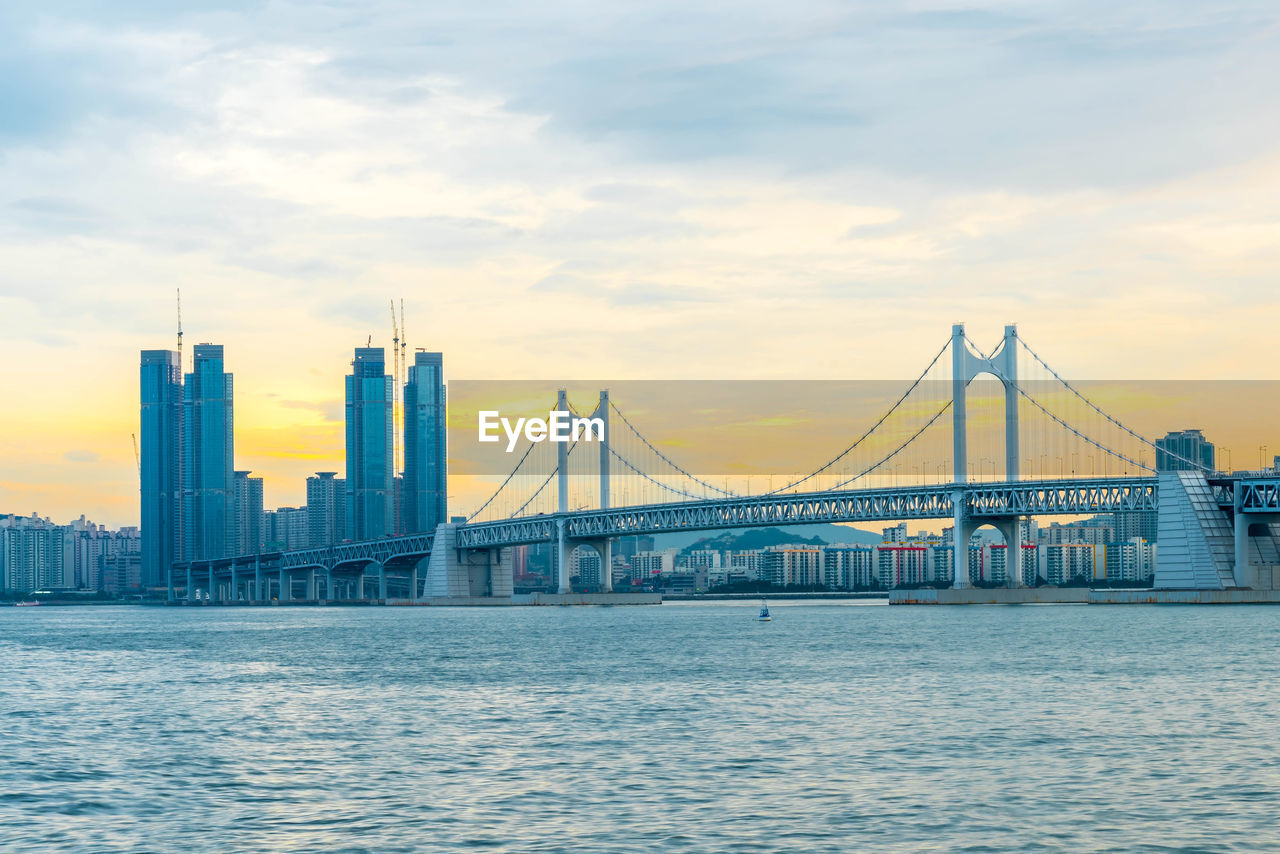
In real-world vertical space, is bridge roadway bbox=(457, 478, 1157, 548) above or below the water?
above

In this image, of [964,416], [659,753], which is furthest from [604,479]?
[659,753]

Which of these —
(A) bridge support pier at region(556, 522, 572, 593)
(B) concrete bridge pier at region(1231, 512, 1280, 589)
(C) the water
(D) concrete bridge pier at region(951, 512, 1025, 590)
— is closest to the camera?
(C) the water

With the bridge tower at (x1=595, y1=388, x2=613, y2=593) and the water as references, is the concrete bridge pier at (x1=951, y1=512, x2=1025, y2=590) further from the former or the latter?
the water

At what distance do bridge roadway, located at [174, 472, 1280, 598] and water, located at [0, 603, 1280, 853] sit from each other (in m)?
45.7

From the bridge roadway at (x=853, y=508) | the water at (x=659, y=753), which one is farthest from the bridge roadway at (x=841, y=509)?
the water at (x=659, y=753)

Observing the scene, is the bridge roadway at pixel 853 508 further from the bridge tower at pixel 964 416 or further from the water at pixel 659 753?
Result: the water at pixel 659 753

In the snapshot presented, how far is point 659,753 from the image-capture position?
2412cm

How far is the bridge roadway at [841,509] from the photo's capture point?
3713 inches

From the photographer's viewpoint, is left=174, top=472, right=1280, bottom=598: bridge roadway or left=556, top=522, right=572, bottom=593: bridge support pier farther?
left=556, top=522, right=572, bottom=593: bridge support pier

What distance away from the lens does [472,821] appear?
1830 cm

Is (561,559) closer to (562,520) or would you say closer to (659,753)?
(562,520)

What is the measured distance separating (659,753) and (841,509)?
8708 cm

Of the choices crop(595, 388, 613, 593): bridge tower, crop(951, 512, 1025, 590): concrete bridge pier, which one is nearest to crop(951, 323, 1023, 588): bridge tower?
crop(951, 512, 1025, 590): concrete bridge pier

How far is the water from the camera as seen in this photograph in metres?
17.7
